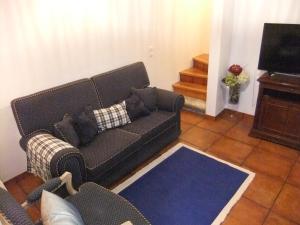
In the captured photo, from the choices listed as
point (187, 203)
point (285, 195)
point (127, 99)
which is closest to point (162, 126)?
point (127, 99)

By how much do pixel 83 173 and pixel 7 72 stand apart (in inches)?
46.6

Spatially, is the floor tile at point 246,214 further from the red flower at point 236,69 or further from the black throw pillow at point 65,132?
the red flower at point 236,69

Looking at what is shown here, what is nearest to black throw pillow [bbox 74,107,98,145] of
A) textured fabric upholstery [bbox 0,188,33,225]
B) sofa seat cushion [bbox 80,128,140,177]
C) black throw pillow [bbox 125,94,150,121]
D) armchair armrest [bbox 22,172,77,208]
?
sofa seat cushion [bbox 80,128,140,177]

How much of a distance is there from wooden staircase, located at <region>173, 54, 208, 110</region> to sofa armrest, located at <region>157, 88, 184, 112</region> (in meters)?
0.96

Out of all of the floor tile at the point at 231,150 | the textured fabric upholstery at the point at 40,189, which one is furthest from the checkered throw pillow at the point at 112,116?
the floor tile at the point at 231,150

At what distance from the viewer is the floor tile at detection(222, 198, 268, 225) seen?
2.16 m

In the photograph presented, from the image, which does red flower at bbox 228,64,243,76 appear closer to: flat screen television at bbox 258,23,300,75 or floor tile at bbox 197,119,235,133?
flat screen television at bbox 258,23,300,75

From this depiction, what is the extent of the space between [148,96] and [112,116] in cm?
56

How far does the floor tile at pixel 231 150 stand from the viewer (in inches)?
119

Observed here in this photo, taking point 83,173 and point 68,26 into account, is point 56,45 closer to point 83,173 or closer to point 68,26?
point 68,26

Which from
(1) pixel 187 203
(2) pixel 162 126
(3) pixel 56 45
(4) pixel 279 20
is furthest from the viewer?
(4) pixel 279 20

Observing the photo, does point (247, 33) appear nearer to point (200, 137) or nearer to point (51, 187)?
point (200, 137)

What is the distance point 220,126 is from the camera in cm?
372

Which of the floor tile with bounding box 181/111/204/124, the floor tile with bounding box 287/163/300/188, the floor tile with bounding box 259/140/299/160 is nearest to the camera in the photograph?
the floor tile with bounding box 287/163/300/188
